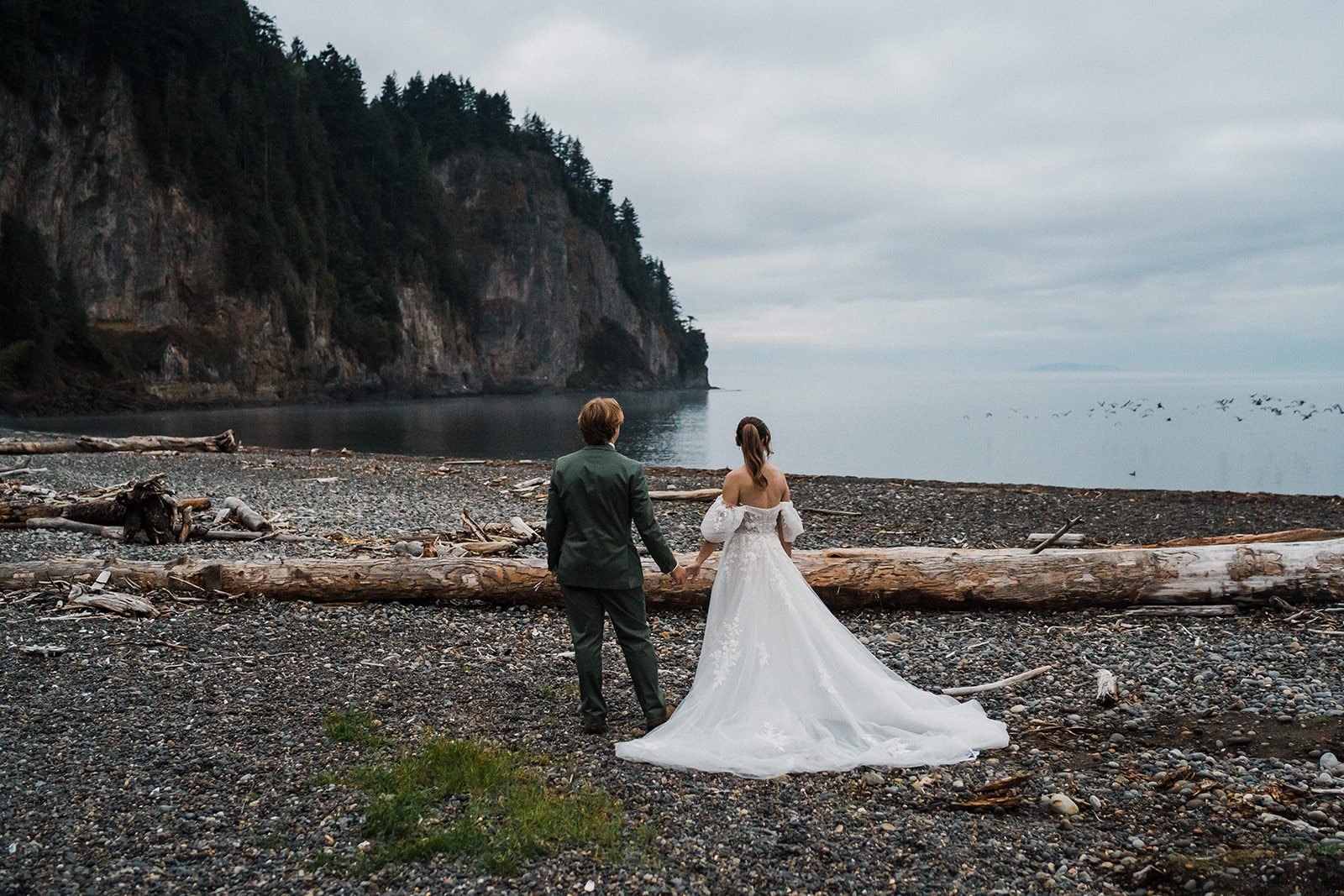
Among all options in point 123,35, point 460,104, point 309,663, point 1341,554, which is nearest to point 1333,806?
point 1341,554

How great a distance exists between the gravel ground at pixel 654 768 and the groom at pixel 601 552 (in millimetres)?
373

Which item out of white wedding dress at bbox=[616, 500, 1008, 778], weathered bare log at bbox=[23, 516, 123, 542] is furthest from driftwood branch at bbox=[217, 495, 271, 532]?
white wedding dress at bbox=[616, 500, 1008, 778]

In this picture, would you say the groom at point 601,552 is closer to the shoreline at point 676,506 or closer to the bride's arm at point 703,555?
the bride's arm at point 703,555

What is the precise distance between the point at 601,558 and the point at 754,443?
49.6 inches

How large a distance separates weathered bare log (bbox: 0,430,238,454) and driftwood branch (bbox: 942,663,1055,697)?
94.2ft

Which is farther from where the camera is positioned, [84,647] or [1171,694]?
[84,647]

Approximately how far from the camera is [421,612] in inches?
352

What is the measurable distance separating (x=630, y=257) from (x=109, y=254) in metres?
82.0

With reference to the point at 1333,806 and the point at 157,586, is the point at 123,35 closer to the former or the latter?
the point at 157,586

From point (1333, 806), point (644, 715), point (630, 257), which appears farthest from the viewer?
point (630, 257)

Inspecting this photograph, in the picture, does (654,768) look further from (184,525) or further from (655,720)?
(184,525)

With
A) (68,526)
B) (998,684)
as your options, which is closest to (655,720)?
(998,684)

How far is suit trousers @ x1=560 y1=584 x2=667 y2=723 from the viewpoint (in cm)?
577

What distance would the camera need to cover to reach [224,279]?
7038 cm
